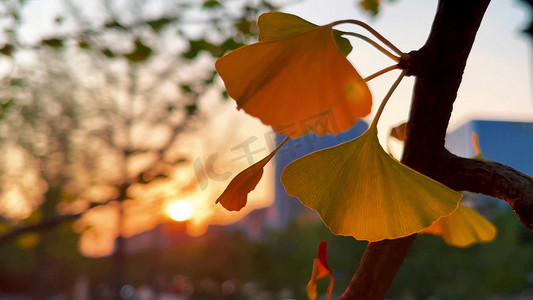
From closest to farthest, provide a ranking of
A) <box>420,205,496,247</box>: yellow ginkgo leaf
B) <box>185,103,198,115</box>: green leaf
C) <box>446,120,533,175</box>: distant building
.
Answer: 1. <box>420,205,496,247</box>: yellow ginkgo leaf
2. <box>446,120,533,175</box>: distant building
3. <box>185,103,198,115</box>: green leaf

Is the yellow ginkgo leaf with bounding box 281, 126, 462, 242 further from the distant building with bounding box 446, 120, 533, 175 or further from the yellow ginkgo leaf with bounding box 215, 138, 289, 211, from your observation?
the distant building with bounding box 446, 120, 533, 175

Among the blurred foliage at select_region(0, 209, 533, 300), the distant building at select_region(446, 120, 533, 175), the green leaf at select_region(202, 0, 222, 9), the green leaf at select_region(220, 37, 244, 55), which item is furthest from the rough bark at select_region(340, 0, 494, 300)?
the blurred foliage at select_region(0, 209, 533, 300)

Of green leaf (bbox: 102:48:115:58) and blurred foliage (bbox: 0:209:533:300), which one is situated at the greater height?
green leaf (bbox: 102:48:115:58)

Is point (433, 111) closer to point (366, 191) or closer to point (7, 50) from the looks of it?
point (366, 191)

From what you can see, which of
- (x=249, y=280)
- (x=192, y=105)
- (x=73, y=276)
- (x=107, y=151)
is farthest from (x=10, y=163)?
(x=73, y=276)

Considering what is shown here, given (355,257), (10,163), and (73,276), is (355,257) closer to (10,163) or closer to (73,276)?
(10,163)

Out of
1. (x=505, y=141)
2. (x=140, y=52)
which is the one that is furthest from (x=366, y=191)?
(x=140, y=52)

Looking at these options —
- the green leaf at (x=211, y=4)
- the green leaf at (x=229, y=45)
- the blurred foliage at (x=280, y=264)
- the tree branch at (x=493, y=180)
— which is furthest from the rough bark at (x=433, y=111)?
the blurred foliage at (x=280, y=264)

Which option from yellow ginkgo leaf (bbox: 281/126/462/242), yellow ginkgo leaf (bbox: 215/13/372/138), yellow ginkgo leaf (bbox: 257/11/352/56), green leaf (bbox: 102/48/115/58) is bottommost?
yellow ginkgo leaf (bbox: 281/126/462/242)
